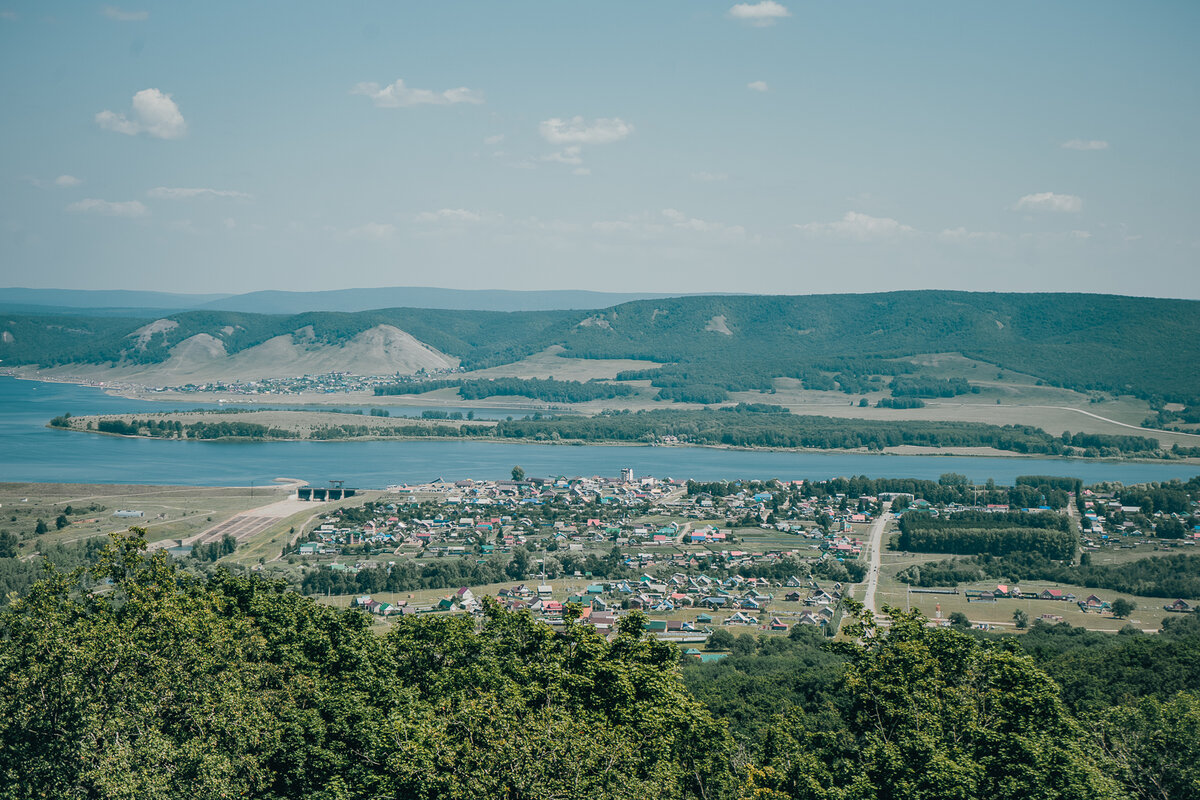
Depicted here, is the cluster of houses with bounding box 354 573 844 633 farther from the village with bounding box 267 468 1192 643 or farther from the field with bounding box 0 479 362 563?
the field with bounding box 0 479 362 563

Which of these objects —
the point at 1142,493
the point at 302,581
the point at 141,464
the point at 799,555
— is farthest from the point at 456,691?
the point at 141,464

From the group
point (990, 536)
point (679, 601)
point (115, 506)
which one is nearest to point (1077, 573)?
point (990, 536)

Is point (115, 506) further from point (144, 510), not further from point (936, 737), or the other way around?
point (936, 737)

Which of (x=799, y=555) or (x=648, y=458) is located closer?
(x=799, y=555)

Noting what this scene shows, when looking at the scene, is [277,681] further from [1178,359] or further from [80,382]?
[80,382]

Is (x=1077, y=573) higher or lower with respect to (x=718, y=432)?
lower

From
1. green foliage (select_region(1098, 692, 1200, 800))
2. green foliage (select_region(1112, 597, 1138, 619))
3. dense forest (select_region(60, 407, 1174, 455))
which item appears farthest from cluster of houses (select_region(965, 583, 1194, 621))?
dense forest (select_region(60, 407, 1174, 455))
